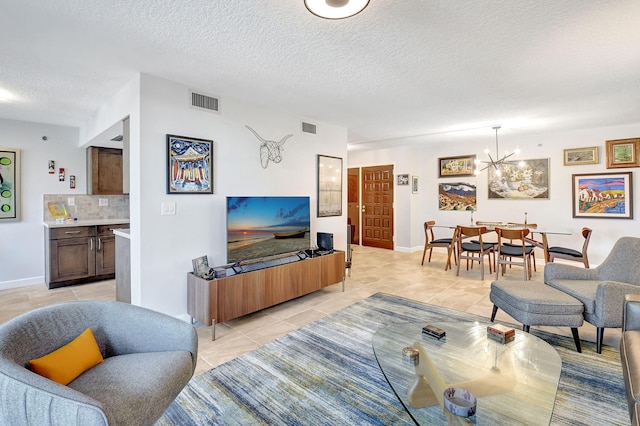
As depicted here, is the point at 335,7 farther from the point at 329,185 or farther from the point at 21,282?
the point at 21,282

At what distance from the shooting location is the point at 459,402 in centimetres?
144

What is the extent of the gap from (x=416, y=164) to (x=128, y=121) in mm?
6123

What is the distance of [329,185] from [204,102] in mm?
2197

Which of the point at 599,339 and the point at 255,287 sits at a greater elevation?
the point at 255,287

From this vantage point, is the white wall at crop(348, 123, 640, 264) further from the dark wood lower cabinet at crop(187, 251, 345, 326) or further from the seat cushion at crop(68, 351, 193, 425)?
the seat cushion at crop(68, 351, 193, 425)

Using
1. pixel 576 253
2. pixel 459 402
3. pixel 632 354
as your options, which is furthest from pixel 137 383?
pixel 576 253

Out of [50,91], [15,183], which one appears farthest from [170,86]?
[15,183]

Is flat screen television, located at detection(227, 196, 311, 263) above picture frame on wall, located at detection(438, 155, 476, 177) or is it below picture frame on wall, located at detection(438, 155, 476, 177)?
below

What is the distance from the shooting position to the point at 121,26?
6.89 ft

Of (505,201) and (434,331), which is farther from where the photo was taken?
(505,201)

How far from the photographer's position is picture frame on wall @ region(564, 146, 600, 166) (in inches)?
213

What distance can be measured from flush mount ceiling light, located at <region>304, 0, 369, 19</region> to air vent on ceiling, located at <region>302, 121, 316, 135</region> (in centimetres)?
273

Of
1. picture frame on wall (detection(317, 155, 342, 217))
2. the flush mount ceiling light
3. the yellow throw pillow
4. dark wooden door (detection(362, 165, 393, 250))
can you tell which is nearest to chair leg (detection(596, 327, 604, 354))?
the flush mount ceiling light

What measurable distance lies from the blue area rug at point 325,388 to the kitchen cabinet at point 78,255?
143 inches
